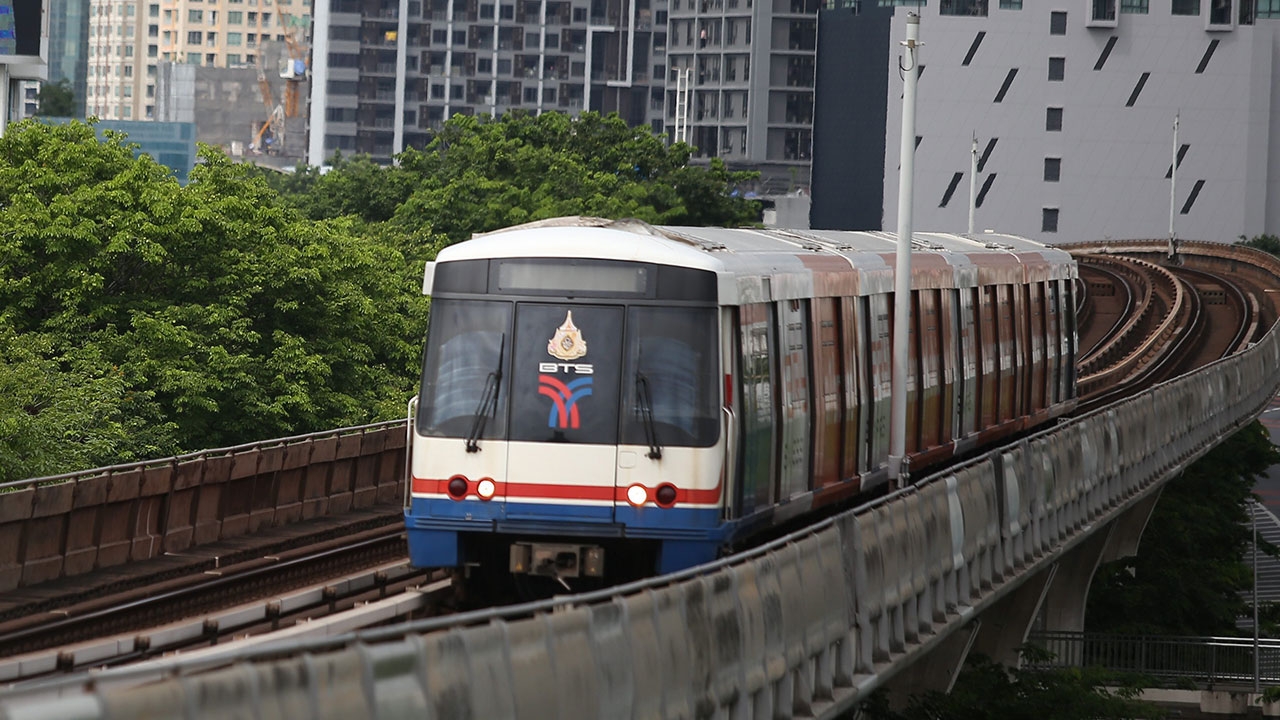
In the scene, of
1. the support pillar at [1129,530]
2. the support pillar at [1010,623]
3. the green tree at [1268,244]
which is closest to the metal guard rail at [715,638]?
the support pillar at [1010,623]

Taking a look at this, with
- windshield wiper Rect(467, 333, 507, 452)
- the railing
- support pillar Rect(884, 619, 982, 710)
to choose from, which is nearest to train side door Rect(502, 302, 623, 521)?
windshield wiper Rect(467, 333, 507, 452)

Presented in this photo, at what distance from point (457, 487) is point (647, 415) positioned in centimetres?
146

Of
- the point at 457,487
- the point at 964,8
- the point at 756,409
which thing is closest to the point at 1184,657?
the point at 756,409

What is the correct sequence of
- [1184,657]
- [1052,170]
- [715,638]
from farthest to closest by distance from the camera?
[1052,170], [1184,657], [715,638]

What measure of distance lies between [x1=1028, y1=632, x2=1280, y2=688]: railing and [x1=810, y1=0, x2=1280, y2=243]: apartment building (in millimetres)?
68709

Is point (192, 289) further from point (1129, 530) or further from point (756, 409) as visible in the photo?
point (756, 409)

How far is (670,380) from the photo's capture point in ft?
45.9

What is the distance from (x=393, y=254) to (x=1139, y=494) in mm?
22675

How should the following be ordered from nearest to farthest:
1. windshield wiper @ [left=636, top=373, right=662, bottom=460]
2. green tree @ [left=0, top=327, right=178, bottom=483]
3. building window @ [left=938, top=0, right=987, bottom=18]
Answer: windshield wiper @ [left=636, top=373, right=662, bottom=460] → green tree @ [left=0, top=327, right=178, bottom=483] → building window @ [left=938, top=0, right=987, bottom=18]

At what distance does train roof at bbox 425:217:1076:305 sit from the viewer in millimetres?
14180

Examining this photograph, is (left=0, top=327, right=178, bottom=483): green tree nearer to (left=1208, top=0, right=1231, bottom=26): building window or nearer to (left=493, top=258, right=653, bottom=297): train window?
(left=493, top=258, right=653, bottom=297): train window

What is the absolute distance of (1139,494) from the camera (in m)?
26.8

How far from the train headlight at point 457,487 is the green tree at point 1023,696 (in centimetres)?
616

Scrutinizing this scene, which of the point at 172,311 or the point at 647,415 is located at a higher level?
the point at 172,311
